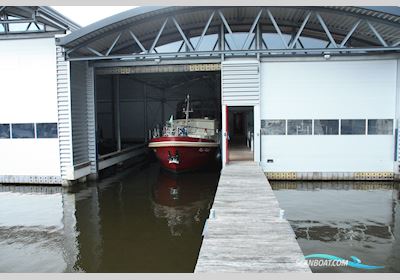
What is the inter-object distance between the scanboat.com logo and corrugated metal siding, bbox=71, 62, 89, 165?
9.06 m

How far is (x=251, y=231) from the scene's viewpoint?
5.17m

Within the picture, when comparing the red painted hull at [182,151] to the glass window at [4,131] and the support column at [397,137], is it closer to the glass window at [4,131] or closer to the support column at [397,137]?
the glass window at [4,131]

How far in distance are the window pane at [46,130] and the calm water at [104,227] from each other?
189 centimetres

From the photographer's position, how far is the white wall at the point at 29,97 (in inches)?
463

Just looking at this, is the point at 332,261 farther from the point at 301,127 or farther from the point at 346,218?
the point at 301,127

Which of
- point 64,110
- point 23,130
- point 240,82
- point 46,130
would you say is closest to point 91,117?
point 64,110

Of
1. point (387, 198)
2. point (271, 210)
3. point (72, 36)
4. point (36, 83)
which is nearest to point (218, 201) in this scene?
point (271, 210)

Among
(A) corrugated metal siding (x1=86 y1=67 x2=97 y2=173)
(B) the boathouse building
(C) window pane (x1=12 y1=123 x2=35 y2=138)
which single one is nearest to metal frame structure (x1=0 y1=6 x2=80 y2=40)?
(B) the boathouse building

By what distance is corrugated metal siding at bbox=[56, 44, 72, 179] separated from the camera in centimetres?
1161

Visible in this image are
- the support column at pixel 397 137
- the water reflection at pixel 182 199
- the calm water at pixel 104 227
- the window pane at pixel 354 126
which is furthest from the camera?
the window pane at pixel 354 126

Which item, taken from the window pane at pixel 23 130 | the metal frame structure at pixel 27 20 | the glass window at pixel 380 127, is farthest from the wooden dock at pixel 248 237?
the metal frame structure at pixel 27 20

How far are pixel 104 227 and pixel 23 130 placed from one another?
6.55m

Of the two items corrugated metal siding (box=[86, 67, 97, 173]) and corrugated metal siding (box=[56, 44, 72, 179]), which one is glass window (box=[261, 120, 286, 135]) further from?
corrugated metal siding (box=[56, 44, 72, 179])

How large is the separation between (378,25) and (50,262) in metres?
11.5
